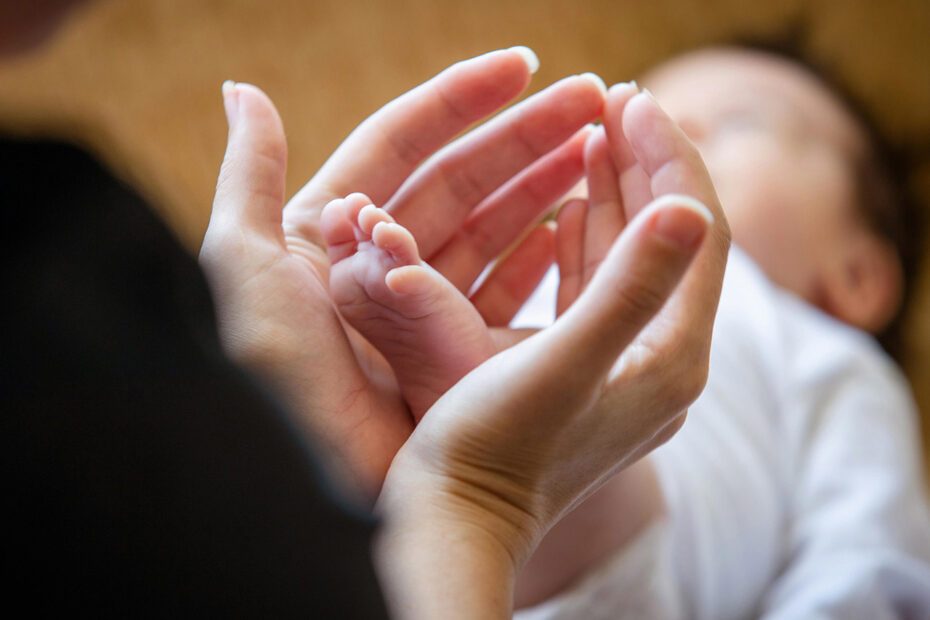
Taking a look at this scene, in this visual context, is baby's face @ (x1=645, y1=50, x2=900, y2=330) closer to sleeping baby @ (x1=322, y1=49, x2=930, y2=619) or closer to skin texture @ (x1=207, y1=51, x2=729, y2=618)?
sleeping baby @ (x1=322, y1=49, x2=930, y2=619)

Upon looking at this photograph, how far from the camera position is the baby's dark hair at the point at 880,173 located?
1.20 metres

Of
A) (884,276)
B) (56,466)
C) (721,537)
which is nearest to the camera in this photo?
(56,466)

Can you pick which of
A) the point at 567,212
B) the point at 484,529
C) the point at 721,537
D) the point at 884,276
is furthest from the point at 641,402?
the point at 884,276

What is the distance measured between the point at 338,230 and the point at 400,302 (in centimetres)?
6

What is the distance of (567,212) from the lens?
1.94ft

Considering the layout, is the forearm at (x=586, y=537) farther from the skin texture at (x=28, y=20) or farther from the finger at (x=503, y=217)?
the skin texture at (x=28, y=20)

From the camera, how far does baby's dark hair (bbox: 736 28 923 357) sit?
1203 mm

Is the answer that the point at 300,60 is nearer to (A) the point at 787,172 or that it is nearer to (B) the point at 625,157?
(A) the point at 787,172

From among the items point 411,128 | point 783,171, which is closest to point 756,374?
point 783,171

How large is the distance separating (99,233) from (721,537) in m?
0.65

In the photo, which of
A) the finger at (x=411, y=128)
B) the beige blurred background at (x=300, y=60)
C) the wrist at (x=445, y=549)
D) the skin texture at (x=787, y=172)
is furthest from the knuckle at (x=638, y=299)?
the beige blurred background at (x=300, y=60)

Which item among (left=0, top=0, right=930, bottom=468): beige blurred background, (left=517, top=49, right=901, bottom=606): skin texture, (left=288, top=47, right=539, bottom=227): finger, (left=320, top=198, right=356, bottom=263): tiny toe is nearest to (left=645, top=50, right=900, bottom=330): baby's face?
(left=517, top=49, right=901, bottom=606): skin texture

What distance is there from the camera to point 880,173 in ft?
4.05

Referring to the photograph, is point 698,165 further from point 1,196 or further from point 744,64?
point 744,64
